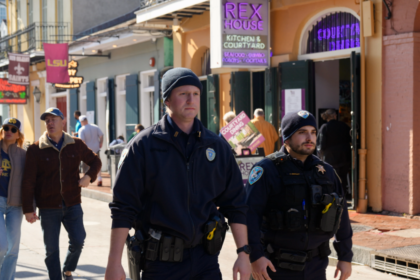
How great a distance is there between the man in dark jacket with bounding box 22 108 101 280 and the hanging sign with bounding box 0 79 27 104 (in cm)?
2269

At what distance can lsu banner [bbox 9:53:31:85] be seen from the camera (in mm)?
23984

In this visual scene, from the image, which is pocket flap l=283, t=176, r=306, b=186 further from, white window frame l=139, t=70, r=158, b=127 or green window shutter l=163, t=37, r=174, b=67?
white window frame l=139, t=70, r=158, b=127

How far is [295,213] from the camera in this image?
3.88m

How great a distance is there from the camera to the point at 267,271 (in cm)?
397

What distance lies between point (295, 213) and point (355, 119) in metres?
7.34

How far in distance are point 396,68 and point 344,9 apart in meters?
1.78

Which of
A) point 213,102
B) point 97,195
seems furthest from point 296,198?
point 97,195

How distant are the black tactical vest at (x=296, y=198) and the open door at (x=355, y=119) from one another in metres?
7.01

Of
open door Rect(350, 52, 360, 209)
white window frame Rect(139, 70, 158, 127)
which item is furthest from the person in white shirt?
open door Rect(350, 52, 360, 209)

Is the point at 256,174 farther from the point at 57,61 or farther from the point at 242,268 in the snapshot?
the point at 57,61

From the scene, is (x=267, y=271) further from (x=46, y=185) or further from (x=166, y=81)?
(x=46, y=185)

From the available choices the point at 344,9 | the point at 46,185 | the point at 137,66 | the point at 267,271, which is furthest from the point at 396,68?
the point at 137,66

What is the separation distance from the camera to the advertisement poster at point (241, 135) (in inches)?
413

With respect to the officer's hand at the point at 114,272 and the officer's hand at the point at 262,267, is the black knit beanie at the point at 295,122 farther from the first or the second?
the officer's hand at the point at 114,272
